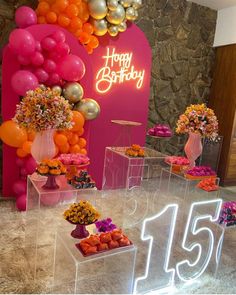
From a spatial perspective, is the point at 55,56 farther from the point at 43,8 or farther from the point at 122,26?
the point at 122,26

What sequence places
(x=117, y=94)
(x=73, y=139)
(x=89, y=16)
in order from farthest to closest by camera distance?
(x=117, y=94)
(x=89, y=16)
(x=73, y=139)

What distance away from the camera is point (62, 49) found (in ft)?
11.7

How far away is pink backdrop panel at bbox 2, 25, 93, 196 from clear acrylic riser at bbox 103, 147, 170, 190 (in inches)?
38.8

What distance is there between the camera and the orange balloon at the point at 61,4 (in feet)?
11.9

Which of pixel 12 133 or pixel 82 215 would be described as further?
pixel 12 133

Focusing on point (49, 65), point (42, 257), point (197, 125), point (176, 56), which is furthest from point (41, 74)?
point (176, 56)

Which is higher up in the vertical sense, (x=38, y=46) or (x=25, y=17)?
(x=25, y=17)

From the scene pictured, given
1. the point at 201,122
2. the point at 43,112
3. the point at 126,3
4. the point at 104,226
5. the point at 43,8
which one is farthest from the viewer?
the point at 126,3

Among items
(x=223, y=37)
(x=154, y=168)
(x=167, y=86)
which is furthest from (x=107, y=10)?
(x=223, y=37)

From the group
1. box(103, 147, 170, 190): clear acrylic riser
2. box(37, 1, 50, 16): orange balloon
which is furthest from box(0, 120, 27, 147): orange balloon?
box(37, 1, 50, 16): orange balloon

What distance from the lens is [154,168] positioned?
4.46m

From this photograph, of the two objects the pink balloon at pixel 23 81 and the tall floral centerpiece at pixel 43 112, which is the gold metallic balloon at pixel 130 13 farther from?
the tall floral centerpiece at pixel 43 112

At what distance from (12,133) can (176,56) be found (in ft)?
11.1

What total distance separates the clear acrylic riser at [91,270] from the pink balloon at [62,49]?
223 centimetres
